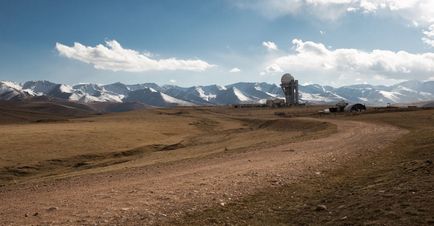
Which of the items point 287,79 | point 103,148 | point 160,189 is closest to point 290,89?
point 287,79

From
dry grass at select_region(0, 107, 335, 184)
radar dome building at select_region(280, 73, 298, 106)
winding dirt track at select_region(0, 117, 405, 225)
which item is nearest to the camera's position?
winding dirt track at select_region(0, 117, 405, 225)

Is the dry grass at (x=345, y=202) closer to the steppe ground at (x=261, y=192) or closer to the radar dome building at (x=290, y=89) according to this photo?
the steppe ground at (x=261, y=192)

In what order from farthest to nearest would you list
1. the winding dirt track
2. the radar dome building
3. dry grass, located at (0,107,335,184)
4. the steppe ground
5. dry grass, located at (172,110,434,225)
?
1. the radar dome building
2. dry grass, located at (0,107,335,184)
3. the winding dirt track
4. the steppe ground
5. dry grass, located at (172,110,434,225)

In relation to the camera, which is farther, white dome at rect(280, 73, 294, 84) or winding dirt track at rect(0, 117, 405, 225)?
white dome at rect(280, 73, 294, 84)

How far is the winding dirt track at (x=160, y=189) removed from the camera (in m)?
14.7

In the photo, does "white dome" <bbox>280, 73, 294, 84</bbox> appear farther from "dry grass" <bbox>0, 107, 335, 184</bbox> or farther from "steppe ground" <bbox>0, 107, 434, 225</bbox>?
"steppe ground" <bbox>0, 107, 434, 225</bbox>

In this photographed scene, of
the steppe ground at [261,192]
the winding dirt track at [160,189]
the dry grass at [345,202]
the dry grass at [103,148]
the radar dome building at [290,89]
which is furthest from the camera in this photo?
the radar dome building at [290,89]

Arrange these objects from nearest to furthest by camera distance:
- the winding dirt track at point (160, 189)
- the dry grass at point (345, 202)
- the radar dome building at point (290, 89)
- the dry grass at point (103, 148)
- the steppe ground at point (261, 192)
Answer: the dry grass at point (345, 202), the steppe ground at point (261, 192), the winding dirt track at point (160, 189), the dry grass at point (103, 148), the radar dome building at point (290, 89)

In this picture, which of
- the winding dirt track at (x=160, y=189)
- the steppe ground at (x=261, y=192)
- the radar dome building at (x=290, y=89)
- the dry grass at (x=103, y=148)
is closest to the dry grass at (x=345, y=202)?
the steppe ground at (x=261, y=192)

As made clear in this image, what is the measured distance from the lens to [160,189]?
18.5 meters

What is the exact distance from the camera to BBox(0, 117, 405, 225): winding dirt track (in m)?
14.7

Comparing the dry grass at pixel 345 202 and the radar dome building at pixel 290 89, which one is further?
the radar dome building at pixel 290 89

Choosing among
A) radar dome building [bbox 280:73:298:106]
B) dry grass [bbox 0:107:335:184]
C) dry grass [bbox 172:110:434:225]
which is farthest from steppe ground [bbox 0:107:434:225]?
radar dome building [bbox 280:73:298:106]

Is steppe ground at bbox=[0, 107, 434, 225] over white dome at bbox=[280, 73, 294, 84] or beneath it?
beneath
